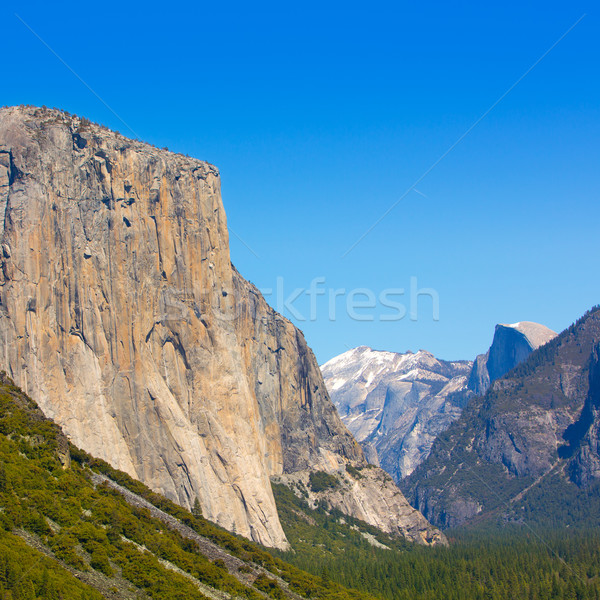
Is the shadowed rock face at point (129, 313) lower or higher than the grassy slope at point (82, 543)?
higher

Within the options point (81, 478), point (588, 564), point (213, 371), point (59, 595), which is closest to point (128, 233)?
point (213, 371)

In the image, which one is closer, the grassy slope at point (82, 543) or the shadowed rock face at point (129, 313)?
the grassy slope at point (82, 543)

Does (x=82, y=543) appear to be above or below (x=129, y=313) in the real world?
below

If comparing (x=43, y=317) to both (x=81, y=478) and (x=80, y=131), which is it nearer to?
(x=80, y=131)

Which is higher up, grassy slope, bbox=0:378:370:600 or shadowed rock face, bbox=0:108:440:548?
shadowed rock face, bbox=0:108:440:548

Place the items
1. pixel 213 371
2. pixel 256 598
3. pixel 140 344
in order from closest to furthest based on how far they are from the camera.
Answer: pixel 256 598, pixel 140 344, pixel 213 371

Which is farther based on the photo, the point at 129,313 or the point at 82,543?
the point at 129,313

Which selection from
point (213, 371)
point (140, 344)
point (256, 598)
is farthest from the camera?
point (213, 371)

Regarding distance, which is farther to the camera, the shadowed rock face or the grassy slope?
the shadowed rock face
